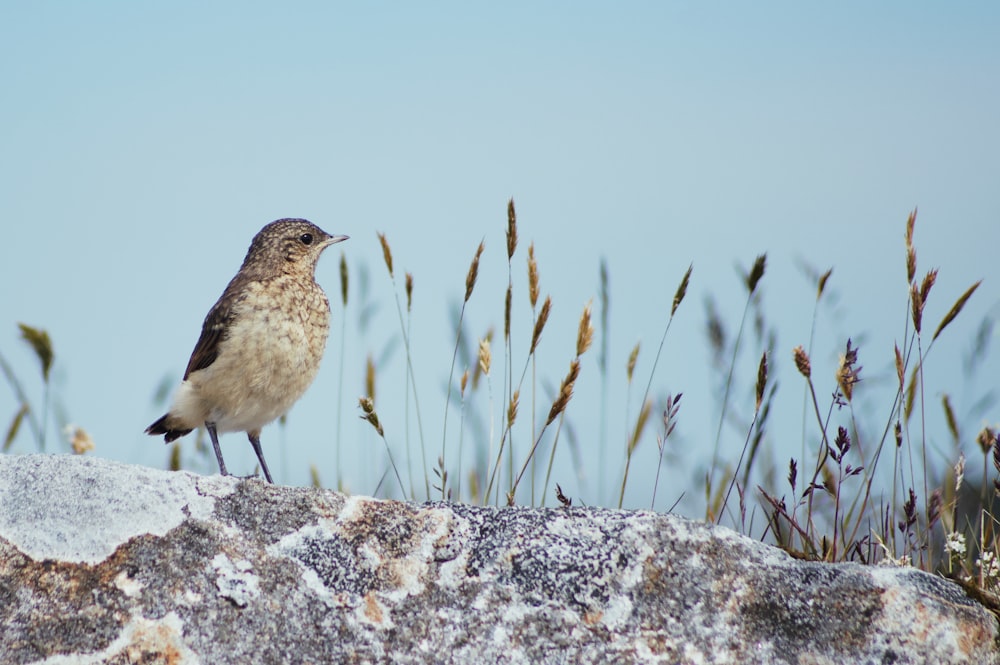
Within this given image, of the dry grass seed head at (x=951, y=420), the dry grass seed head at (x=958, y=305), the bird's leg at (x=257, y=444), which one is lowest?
the bird's leg at (x=257, y=444)

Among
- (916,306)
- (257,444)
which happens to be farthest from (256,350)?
(916,306)

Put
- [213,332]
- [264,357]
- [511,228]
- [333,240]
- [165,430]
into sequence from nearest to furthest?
[511,228] < [264,357] < [213,332] < [165,430] < [333,240]

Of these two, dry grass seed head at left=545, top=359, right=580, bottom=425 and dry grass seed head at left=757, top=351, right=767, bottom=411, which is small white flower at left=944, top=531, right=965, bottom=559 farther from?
dry grass seed head at left=545, top=359, right=580, bottom=425

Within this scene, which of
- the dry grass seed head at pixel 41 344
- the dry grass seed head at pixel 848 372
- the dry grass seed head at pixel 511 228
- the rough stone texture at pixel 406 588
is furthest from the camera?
the dry grass seed head at pixel 41 344

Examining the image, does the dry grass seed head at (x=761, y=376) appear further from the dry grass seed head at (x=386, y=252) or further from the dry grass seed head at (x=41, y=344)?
the dry grass seed head at (x=41, y=344)

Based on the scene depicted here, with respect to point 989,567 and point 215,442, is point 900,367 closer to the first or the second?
point 989,567

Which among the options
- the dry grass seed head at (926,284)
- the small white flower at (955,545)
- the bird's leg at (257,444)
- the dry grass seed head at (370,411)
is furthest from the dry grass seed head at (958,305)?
the bird's leg at (257,444)

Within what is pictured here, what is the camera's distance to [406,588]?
10.6 ft

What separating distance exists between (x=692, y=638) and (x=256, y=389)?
3.01 meters

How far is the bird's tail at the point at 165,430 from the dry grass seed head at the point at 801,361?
3.51 meters

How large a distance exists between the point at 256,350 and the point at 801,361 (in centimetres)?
272

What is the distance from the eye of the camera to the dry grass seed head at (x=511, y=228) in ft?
15.5

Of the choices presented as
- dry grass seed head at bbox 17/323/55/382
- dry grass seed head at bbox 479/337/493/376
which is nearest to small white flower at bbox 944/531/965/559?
dry grass seed head at bbox 479/337/493/376

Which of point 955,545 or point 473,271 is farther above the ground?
point 473,271
